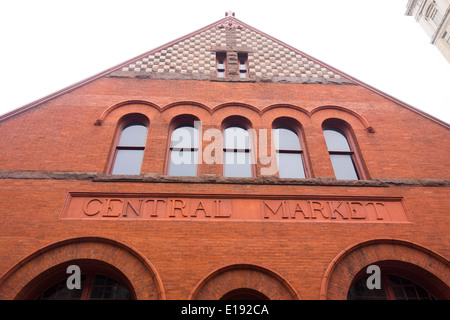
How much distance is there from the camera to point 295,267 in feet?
19.4

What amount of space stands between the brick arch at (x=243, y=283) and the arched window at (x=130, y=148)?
3.45m

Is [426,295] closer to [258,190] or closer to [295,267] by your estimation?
[295,267]

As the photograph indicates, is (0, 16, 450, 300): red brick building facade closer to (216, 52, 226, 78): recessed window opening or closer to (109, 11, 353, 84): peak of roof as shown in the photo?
(109, 11, 353, 84): peak of roof

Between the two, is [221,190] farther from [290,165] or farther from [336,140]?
[336,140]

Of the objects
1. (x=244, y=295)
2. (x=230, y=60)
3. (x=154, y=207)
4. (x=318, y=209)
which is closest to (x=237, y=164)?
(x=318, y=209)

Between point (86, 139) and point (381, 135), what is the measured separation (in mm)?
8026

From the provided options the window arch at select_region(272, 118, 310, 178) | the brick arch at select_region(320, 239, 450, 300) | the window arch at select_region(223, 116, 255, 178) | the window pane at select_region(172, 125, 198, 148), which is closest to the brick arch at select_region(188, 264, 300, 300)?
the brick arch at select_region(320, 239, 450, 300)

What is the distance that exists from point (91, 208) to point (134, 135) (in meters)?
2.66

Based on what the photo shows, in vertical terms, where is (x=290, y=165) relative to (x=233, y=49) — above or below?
below

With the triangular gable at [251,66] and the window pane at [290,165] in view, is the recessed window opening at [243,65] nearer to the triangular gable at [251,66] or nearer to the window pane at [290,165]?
the triangular gable at [251,66]

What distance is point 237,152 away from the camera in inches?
328

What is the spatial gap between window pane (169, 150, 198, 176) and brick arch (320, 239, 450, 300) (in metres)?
3.90

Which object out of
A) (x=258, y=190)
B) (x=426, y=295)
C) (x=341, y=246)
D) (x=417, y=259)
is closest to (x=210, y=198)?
(x=258, y=190)

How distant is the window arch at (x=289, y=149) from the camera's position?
8016mm
